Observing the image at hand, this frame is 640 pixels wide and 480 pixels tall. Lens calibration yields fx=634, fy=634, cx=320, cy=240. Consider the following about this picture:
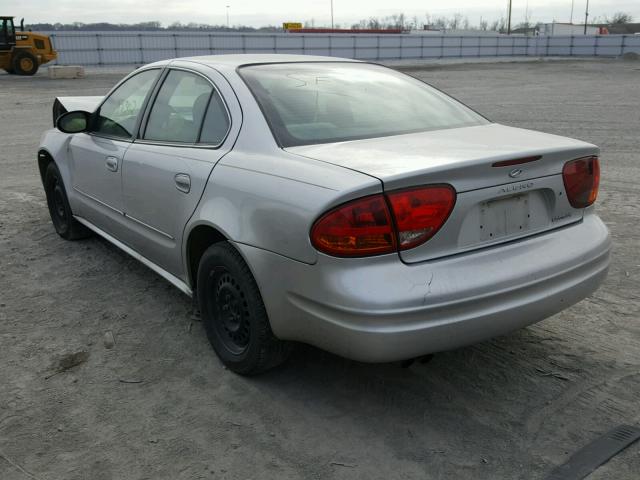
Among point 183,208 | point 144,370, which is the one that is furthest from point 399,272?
point 144,370

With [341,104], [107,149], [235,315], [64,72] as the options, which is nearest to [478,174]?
[341,104]

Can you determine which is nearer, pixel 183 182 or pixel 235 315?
pixel 235 315

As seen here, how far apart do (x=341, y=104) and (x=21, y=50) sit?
86.5 ft

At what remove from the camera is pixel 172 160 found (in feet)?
11.5

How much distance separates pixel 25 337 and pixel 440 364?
2.38m

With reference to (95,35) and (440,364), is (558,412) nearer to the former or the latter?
(440,364)

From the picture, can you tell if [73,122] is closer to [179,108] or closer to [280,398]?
[179,108]

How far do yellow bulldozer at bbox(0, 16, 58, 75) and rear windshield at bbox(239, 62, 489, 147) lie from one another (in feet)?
83.4

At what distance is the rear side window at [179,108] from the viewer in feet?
11.7

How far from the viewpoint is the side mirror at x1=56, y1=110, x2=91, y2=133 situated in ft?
14.9

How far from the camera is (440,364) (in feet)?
10.9

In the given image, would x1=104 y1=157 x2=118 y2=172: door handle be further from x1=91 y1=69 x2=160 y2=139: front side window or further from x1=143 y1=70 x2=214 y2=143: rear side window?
x1=143 y1=70 x2=214 y2=143: rear side window

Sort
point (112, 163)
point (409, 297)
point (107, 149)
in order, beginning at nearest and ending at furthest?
1. point (409, 297)
2. point (112, 163)
3. point (107, 149)

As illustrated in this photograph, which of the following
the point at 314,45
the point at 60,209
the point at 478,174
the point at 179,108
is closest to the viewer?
the point at 478,174
